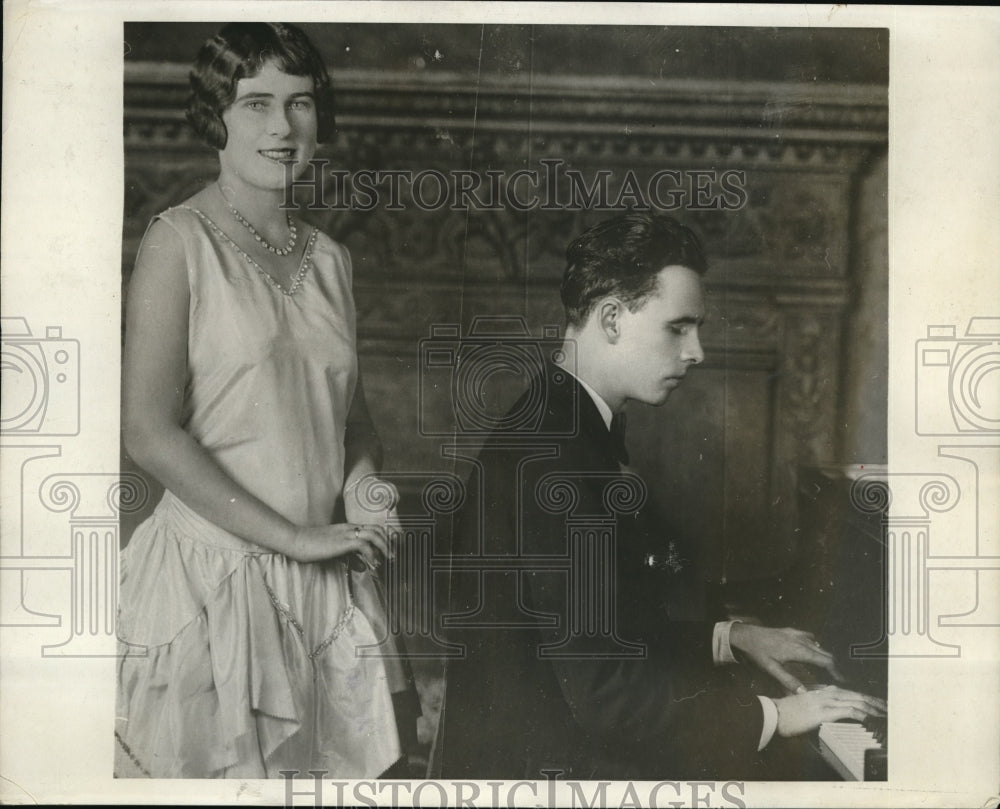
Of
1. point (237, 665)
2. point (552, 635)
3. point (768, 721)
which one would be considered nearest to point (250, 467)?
point (237, 665)

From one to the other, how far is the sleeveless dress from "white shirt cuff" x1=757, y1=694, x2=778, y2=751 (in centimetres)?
97

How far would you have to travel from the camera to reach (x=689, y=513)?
9.34 ft

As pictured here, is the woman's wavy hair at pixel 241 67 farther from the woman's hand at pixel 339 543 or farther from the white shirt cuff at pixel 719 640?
the white shirt cuff at pixel 719 640

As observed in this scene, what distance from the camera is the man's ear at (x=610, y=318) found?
284cm

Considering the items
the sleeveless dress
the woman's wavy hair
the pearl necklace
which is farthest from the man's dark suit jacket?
the woman's wavy hair

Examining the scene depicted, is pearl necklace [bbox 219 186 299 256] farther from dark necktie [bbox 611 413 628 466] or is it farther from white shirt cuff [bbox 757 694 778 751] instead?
white shirt cuff [bbox 757 694 778 751]

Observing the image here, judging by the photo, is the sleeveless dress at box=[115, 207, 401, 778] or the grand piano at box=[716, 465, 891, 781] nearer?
the sleeveless dress at box=[115, 207, 401, 778]

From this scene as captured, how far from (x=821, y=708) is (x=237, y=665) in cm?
155

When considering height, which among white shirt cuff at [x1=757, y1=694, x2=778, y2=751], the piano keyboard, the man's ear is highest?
the man's ear

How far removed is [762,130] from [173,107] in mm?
1569

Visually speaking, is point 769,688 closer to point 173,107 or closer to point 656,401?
point 656,401

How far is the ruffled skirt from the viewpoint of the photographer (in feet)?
9.04

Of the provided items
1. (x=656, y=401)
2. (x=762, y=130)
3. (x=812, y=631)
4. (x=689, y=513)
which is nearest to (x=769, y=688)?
(x=812, y=631)

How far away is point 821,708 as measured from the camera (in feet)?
9.40
